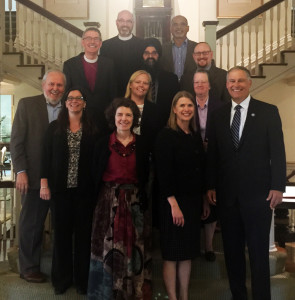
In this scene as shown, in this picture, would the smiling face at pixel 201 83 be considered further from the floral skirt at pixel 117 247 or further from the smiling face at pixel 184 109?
the floral skirt at pixel 117 247

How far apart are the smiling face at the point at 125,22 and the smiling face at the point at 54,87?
0.97 metres

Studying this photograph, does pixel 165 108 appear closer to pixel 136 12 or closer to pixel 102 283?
pixel 102 283

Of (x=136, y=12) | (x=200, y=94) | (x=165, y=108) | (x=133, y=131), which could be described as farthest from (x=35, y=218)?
(x=136, y=12)

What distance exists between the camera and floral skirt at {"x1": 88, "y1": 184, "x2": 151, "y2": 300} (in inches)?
106

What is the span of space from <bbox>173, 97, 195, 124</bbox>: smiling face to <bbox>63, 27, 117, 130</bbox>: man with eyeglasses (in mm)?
776

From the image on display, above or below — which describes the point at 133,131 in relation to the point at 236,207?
above

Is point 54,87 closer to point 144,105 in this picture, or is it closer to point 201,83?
point 144,105

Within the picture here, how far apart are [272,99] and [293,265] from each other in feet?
17.1

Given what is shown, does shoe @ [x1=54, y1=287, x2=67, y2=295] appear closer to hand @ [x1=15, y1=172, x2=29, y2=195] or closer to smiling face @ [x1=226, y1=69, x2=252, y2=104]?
hand @ [x1=15, y1=172, x2=29, y2=195]

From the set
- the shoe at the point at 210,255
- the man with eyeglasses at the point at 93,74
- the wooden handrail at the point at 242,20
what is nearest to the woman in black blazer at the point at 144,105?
the man with eyeglasses at the point at 93,74

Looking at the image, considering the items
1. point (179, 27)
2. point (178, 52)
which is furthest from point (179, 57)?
point (179, 27)

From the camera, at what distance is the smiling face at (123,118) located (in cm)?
266

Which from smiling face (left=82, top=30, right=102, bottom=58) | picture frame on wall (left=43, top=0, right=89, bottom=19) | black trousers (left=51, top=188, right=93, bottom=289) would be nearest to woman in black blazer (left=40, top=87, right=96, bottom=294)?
black trousers (left=51, top=188, right=93, bottom=289)

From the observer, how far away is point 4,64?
5.86 meters
